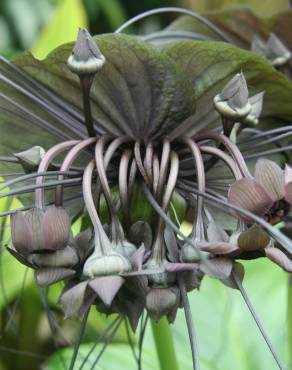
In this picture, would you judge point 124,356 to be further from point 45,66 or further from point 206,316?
point 45,66

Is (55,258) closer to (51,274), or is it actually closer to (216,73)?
(51,274)

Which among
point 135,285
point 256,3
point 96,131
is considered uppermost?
point 256,3

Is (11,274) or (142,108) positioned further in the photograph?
(11,274)

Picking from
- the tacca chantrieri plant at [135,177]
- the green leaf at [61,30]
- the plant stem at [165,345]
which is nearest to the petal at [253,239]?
the tacca chantrieri plant at [135,177]

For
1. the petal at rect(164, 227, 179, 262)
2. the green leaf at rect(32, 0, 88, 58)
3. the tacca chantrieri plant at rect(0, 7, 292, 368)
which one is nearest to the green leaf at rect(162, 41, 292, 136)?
the tacca chantrieri plant at rect(0, 7, 292, 368)

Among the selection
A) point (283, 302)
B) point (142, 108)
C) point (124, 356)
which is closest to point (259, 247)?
point (142, 108)
